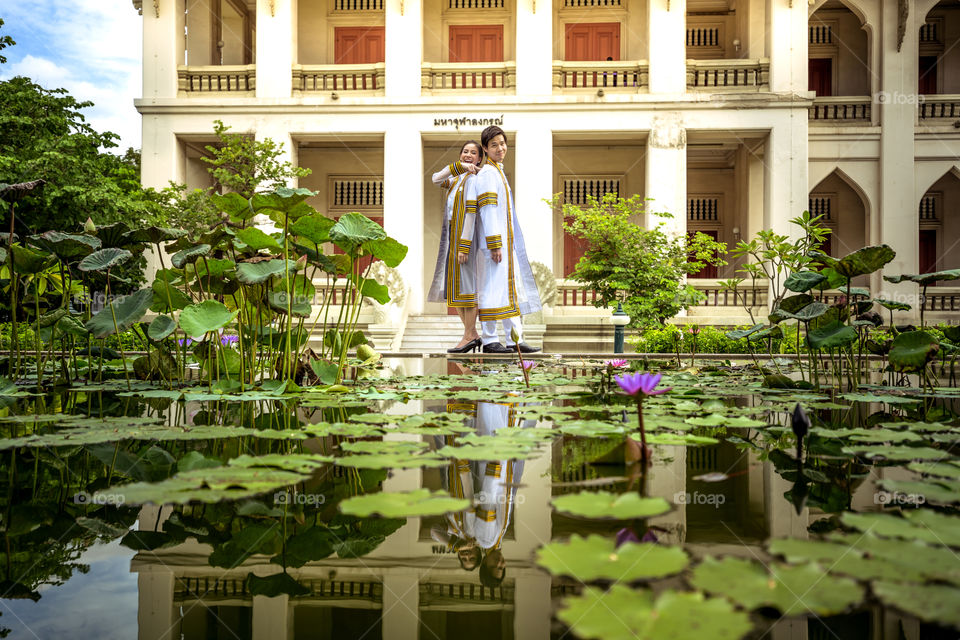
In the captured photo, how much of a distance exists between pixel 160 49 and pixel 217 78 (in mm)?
1296

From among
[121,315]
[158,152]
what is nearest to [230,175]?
[158,152]

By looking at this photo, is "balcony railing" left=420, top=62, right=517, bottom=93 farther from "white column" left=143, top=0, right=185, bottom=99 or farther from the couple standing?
the couple standing

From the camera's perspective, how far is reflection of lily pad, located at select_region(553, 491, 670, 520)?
1232 mm

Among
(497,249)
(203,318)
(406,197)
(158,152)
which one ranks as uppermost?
(158,152)

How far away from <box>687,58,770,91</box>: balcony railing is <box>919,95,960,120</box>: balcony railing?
495 cm

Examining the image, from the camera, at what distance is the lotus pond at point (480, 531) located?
0.86 meters

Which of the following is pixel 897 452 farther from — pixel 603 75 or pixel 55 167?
pixel 55 167

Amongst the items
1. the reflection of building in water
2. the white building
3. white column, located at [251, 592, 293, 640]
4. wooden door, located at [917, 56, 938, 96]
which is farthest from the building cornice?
white column, located at [251, 592, 293, 640]

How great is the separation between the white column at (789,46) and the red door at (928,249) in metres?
7.26

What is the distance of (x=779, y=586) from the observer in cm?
90

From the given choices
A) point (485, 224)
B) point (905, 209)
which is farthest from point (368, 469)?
point (905, 209)

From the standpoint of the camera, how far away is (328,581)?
3.24 feet

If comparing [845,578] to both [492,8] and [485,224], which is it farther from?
[492,8]

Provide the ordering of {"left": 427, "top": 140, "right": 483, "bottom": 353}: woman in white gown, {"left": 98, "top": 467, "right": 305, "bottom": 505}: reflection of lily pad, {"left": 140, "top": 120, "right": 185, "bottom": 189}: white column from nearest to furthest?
{"left": 98, "top": 467, "right": 305, "bottom": 505}: reflection of lily pad < {"left": 427, "top": 140, "right": 483, "bottom": 353}: woman in white gown < {"left": 140, "top": 120, "right": 185, "bottom": 189}: white column
